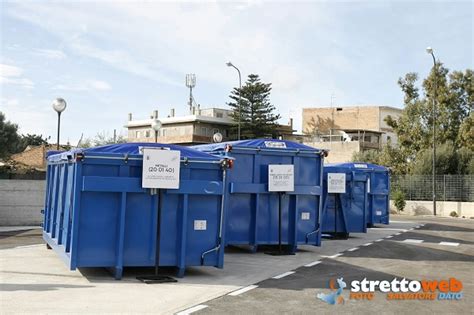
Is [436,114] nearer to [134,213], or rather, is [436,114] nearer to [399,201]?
[399,201]

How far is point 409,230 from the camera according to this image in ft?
69.0

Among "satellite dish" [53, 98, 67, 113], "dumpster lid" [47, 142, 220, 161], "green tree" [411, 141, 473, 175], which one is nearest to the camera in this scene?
"dumpster lid" [47, 142, 220, 161]

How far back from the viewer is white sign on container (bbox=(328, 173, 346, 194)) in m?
16.4

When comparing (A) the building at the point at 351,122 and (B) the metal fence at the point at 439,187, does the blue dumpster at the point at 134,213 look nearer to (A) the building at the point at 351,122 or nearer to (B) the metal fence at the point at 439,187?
(B) the metal fence at the point at 439,187

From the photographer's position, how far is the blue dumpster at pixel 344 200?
53.9 feet

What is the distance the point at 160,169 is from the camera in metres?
9.47

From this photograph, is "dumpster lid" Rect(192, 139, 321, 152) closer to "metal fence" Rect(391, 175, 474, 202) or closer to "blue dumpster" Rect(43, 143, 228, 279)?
A: "blue dumpster" Rect(43, 143, 228, 279)

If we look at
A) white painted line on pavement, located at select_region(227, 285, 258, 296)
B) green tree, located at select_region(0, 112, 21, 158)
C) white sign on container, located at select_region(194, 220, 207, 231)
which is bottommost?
white painted line on pavement, located at select_region(227, 285, 258, 296)

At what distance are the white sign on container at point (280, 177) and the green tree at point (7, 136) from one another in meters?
37.7

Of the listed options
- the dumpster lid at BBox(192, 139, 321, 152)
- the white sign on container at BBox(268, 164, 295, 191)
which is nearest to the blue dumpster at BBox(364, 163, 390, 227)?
the dumpster lid at BBox(192, 139, 321, 152)

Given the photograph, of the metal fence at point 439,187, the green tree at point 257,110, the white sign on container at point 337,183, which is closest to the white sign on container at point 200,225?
the white sign on container at point 337,183

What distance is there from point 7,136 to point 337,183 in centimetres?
3730

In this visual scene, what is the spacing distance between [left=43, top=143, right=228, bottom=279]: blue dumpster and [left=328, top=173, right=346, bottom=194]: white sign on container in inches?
272

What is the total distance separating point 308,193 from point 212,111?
71734mm
